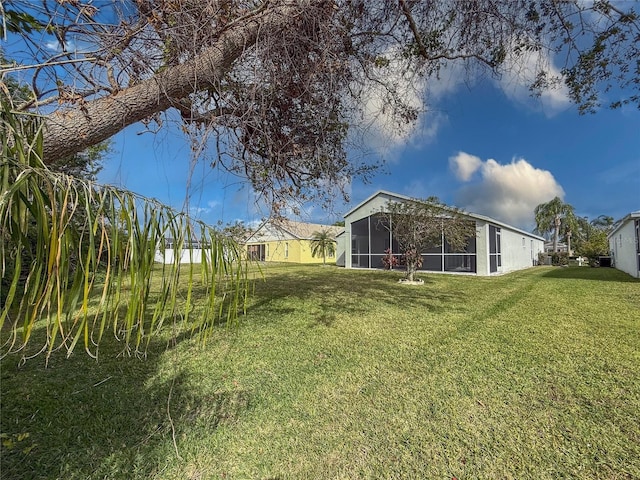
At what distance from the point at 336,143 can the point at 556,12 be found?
9.80ft

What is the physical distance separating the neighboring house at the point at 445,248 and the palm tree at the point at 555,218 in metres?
11.7

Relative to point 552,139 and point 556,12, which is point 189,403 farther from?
point 552,139

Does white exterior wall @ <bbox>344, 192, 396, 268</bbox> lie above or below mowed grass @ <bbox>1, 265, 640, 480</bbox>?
above

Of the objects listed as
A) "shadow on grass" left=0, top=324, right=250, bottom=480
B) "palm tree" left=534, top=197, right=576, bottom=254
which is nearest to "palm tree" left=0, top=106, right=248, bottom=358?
"shadow on grass" left=0, top=324, right=250, bottom=480

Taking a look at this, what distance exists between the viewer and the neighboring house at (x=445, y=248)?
15.7 meters

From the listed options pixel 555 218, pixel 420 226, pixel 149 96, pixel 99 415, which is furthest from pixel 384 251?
pixel 555 218

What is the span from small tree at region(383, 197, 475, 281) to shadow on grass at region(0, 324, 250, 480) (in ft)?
33.8

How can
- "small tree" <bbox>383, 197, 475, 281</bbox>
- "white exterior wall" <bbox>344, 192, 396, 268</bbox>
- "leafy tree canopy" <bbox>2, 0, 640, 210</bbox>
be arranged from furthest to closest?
"white exterior wall" <bbox>344, 192, 396, 268</bbox>
"small tree" <bbox>383, 197, 475, 281</bbox>
"leafy tree canopy" <bbox>2, 0, 640, 210</bbox>

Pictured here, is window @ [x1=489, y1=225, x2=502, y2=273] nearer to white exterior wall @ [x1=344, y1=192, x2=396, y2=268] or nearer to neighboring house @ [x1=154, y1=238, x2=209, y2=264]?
white exterior wall @ [x1=344, y1=192, x2=396, y2=268]

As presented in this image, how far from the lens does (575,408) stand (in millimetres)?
2920

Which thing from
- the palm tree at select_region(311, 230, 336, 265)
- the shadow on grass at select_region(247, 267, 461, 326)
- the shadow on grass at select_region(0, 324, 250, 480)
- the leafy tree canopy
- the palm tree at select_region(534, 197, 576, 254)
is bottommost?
the shadow on grass at select_region(0, 324, 250, 480)

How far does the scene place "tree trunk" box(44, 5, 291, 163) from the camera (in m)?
2.54

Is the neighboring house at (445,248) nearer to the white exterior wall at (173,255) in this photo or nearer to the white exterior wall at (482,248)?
the white exterior wall at (482,248)

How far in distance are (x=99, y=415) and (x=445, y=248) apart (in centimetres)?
1701
